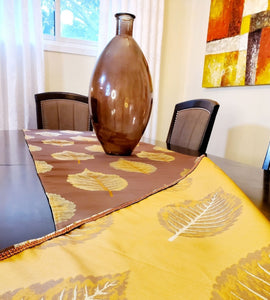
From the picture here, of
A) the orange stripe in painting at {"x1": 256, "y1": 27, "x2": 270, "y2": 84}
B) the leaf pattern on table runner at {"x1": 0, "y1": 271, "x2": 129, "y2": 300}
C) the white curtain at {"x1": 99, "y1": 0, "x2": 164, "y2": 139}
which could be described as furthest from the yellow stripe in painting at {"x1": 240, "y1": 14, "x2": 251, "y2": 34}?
the leaf pattern on table runner at {"x1": 0, "y1": 271, "x2": 129, "y2": 300}

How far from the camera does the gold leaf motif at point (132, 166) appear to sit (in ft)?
1.91

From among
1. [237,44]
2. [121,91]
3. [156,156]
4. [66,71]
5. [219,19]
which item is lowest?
[156,156]

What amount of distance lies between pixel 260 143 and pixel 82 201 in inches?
77.1

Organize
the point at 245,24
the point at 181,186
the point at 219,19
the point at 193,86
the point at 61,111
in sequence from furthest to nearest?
the point at 193,86 → the point at 219,19 → the point at 245,24 → the point at 61,111 → the point at 181,186

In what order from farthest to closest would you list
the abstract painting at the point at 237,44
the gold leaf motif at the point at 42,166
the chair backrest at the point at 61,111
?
the abstract painting at the point at 237,44
the chair backrest at the point at 61,111
the gold leaf motif at the point at 42,166

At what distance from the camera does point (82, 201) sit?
14.4 inches

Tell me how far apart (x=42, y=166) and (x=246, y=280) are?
1.56 ft

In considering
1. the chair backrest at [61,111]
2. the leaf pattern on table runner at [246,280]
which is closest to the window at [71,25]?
the chair backrest at [61,111]

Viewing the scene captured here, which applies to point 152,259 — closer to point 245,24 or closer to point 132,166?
point 132,166

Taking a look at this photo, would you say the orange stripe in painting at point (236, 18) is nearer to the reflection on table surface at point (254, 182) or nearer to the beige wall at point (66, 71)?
the beige wall at point (66, 71)

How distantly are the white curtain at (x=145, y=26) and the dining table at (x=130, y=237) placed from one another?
214cm

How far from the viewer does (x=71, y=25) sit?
7.70 ft

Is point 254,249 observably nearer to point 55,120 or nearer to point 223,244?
point 223,244

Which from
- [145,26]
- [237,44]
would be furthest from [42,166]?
[145,26]
